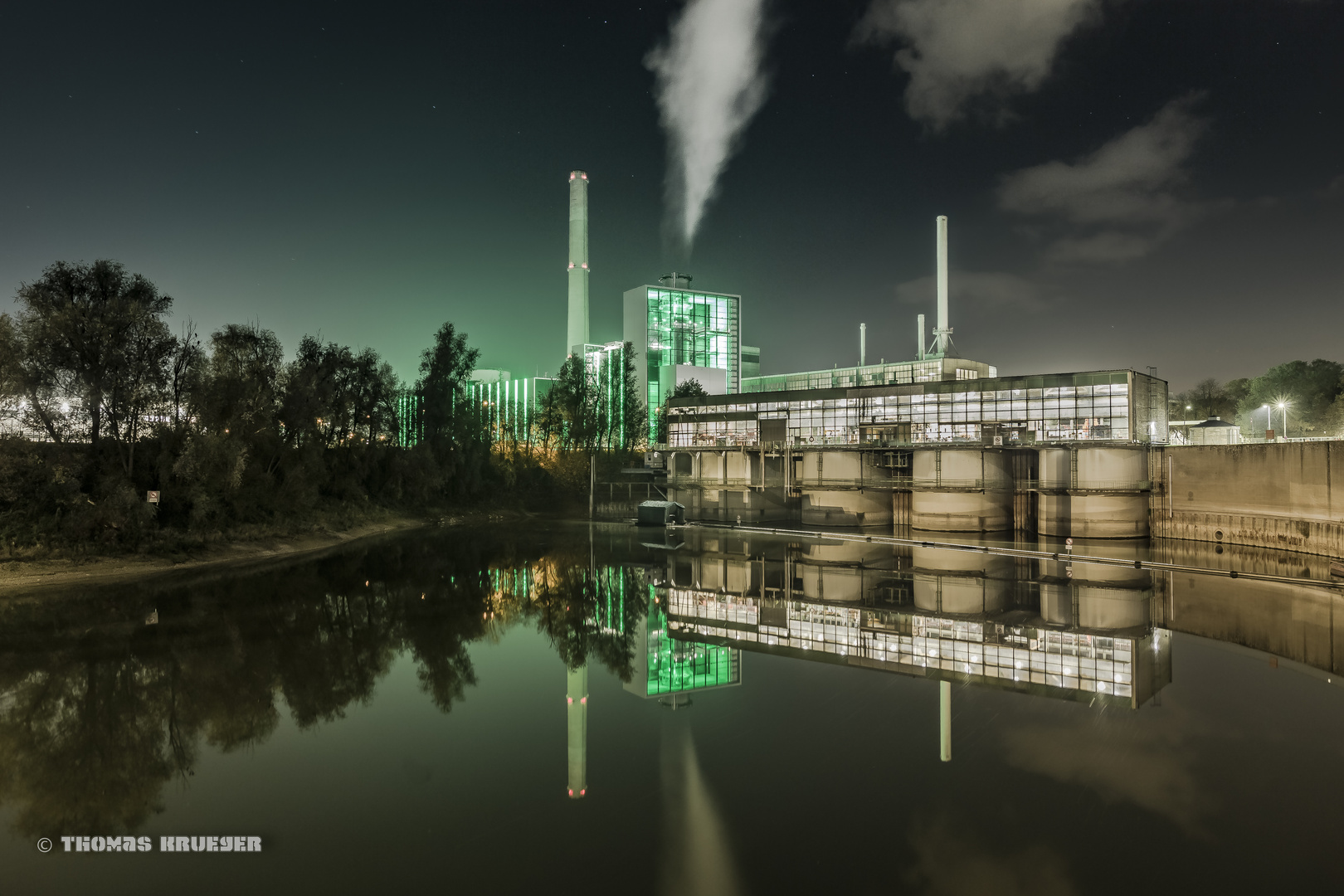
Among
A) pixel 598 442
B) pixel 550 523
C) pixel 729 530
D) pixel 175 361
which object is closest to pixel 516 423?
pixel 598 442

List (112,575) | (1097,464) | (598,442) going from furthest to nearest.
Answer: (598,442)
(1097,464)
(112,575)

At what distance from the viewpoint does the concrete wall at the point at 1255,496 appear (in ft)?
136

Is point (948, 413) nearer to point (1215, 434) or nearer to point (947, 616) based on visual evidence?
point (1215, 434)

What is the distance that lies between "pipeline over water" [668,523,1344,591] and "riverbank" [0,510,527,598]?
99.9 ft

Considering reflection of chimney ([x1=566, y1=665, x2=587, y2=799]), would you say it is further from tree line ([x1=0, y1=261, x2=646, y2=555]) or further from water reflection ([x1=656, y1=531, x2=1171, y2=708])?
tree line ([x1=0, y1=261, x2=646, y2=555])

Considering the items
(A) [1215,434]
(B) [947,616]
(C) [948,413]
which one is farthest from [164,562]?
(A) [1215,434]

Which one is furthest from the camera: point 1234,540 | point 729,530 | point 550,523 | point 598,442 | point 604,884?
point 598,442

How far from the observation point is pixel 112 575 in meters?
32.4

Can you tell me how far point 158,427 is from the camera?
132ft

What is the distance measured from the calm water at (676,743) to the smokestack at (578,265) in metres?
88.8

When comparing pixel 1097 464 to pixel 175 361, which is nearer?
pixel 175 361

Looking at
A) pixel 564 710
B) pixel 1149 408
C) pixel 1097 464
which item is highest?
pixel 1149 408

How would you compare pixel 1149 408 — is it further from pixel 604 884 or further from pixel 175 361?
pixel 175 361

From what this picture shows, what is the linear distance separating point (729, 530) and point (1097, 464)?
26.9 m
